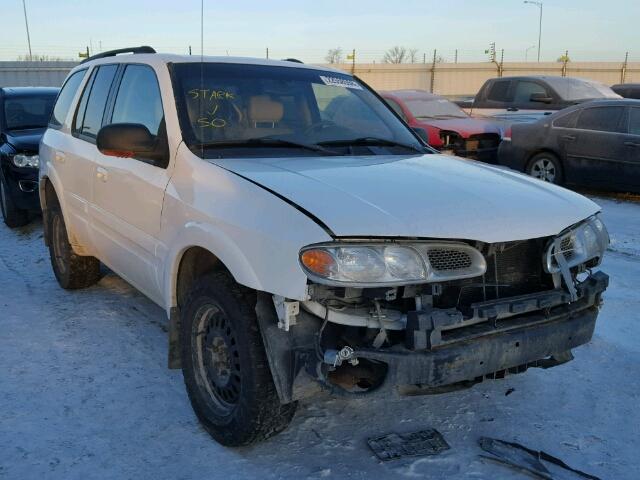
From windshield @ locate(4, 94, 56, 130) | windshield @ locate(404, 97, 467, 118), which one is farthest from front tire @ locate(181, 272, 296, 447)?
windshield @ locate(404, 97, 467, 118)

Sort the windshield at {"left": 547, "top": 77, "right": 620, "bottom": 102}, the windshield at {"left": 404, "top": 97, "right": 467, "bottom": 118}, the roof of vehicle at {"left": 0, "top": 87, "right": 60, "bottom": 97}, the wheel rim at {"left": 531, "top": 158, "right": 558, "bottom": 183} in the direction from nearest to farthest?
the roof of vehicle at {"left": 0, "top": 87, "right": 60, "bottom": 97}, the wheel rim at {"left": 531, "top": 158, "right": 558, "bottom": 183}, the windshield at {"left": 404, "top": 97, "right": 467, "bottom": 118}, the windshield at {"left": 547, "top": 77, "right": 620, "bottom": 102}

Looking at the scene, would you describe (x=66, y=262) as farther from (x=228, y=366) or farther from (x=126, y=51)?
(x=228, y=366)

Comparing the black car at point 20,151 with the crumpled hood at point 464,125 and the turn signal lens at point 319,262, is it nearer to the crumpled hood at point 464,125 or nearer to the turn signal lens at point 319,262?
the crumpled hood at point 464,125

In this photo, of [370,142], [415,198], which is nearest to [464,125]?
[370,142]

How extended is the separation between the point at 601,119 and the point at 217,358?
28.6 ft

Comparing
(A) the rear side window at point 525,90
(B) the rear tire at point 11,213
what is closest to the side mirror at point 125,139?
(B) the rear tire at point 11,213

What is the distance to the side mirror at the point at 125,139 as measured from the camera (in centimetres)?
349

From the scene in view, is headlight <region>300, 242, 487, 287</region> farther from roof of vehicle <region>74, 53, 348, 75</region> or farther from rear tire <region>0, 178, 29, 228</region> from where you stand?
rear tire <region>0, 178, 29, 228</region>

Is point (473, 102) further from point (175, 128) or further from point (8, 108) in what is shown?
point (175, 128)

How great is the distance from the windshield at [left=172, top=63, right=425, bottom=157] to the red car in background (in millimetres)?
6775

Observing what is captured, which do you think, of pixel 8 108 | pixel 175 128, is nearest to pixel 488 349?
pixel 175 128

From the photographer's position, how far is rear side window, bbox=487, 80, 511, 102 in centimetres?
1420

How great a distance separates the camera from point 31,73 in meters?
31.5

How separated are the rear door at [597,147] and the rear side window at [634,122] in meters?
0.10
